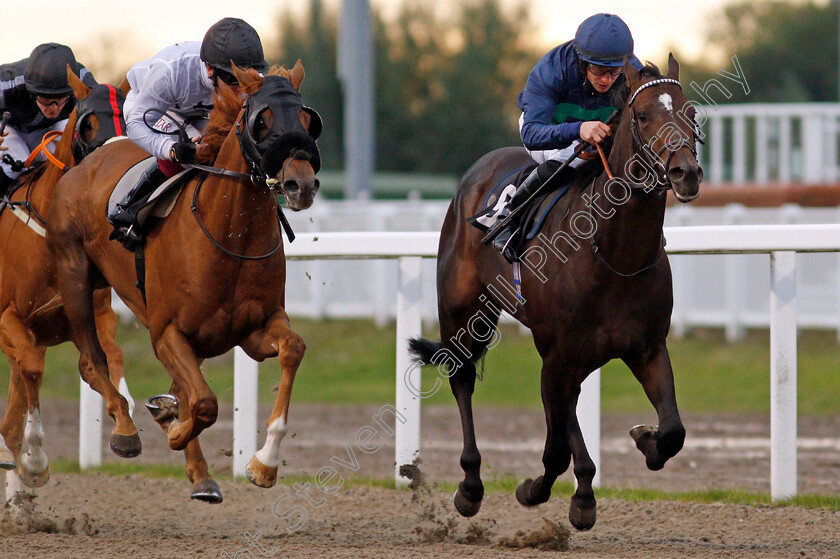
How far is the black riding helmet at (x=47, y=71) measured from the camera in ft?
20.5

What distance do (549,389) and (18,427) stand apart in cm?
306

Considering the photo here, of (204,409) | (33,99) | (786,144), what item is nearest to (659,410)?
(204,409)

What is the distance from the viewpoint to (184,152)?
16.7 feet

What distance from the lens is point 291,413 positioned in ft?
35.0

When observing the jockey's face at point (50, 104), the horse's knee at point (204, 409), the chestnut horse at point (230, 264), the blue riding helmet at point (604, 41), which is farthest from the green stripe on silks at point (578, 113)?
the jockey's face at point (50, 104)

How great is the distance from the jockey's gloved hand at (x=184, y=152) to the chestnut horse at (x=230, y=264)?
83 mm

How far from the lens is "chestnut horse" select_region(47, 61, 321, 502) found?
4.62 m

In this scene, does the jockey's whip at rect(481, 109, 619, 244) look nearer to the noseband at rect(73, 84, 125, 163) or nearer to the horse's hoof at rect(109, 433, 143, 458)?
the horse's hoof at rect(109, 433, 143, 458)

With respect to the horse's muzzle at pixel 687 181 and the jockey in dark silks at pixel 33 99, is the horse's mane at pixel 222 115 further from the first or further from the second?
the horse's muzzle at pixel 687 181

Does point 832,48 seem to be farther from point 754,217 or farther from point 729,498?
point 729,498

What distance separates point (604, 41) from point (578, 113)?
52 centimetres

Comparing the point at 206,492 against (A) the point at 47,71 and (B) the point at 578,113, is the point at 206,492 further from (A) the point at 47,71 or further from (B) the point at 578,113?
(A) the point at 47,71

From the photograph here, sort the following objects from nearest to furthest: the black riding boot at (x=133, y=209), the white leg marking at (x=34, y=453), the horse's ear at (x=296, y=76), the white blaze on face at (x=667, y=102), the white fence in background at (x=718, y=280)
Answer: the white blaze on face at (x=667, y=102), the horse's ear at (x=296, y=76), the black riding boot at (x=133, y=209), the white leg marking at (x=34, y=453), the white fence in background at (x=718, y=280)

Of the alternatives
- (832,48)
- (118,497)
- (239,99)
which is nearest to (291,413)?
(118,497)
